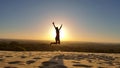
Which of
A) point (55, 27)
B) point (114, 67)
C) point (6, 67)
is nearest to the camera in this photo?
point (6, 67)

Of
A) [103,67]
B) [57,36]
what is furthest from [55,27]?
[103,67]

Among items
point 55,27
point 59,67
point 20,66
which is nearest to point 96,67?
point 59,67

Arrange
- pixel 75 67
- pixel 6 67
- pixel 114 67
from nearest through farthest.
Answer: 1. pixel 6 67
2. pixel 75 67
3. pixel 114 67

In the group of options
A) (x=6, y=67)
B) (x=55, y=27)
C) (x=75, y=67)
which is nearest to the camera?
(x=6, y=67)

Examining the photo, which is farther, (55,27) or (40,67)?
(55,27)

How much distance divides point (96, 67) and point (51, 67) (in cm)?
202

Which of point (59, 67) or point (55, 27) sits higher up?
point (55, 27)

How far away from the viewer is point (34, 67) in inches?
322

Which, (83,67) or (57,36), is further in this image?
(57,36)

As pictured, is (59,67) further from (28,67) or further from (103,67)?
(103,67)

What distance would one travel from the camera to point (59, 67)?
837 centimetres

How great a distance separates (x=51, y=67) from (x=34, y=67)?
0.66 meters

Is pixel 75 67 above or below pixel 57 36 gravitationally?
below

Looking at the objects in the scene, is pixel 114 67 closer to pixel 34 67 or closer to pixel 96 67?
pixel 96 67
